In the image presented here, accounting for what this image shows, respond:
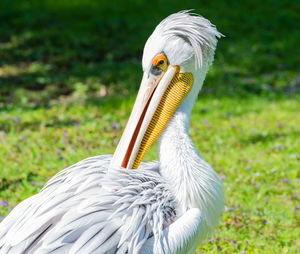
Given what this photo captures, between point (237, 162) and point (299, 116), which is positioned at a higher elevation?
point (299, 116)

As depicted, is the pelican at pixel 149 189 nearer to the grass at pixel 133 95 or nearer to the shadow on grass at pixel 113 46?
the grass at pixel 133 95

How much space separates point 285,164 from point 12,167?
3.20 meters

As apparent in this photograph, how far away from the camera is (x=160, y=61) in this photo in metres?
4.14

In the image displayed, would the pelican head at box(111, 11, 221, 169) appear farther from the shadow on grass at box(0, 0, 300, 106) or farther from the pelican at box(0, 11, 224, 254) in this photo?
the shadow on grass at box(0, 0, 300, 106)

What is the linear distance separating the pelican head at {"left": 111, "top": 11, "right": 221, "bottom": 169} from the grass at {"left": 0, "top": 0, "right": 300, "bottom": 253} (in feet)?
3.98

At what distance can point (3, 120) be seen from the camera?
280 inches

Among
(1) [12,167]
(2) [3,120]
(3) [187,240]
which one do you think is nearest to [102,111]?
(2) [3,120]

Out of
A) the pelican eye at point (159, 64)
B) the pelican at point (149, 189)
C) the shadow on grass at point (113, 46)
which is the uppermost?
the shadow on grass at point (113, 46)

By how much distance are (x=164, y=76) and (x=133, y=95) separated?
4.14 m

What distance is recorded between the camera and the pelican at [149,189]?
11.2 ft

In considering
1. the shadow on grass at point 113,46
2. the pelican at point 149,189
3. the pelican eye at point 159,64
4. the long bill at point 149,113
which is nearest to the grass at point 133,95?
the shadow on grass at point 113,46

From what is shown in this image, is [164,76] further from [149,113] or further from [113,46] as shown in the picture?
[113,46]

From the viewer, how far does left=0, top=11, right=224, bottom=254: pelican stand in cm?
343

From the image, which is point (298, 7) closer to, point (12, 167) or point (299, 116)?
point (299, 116)
